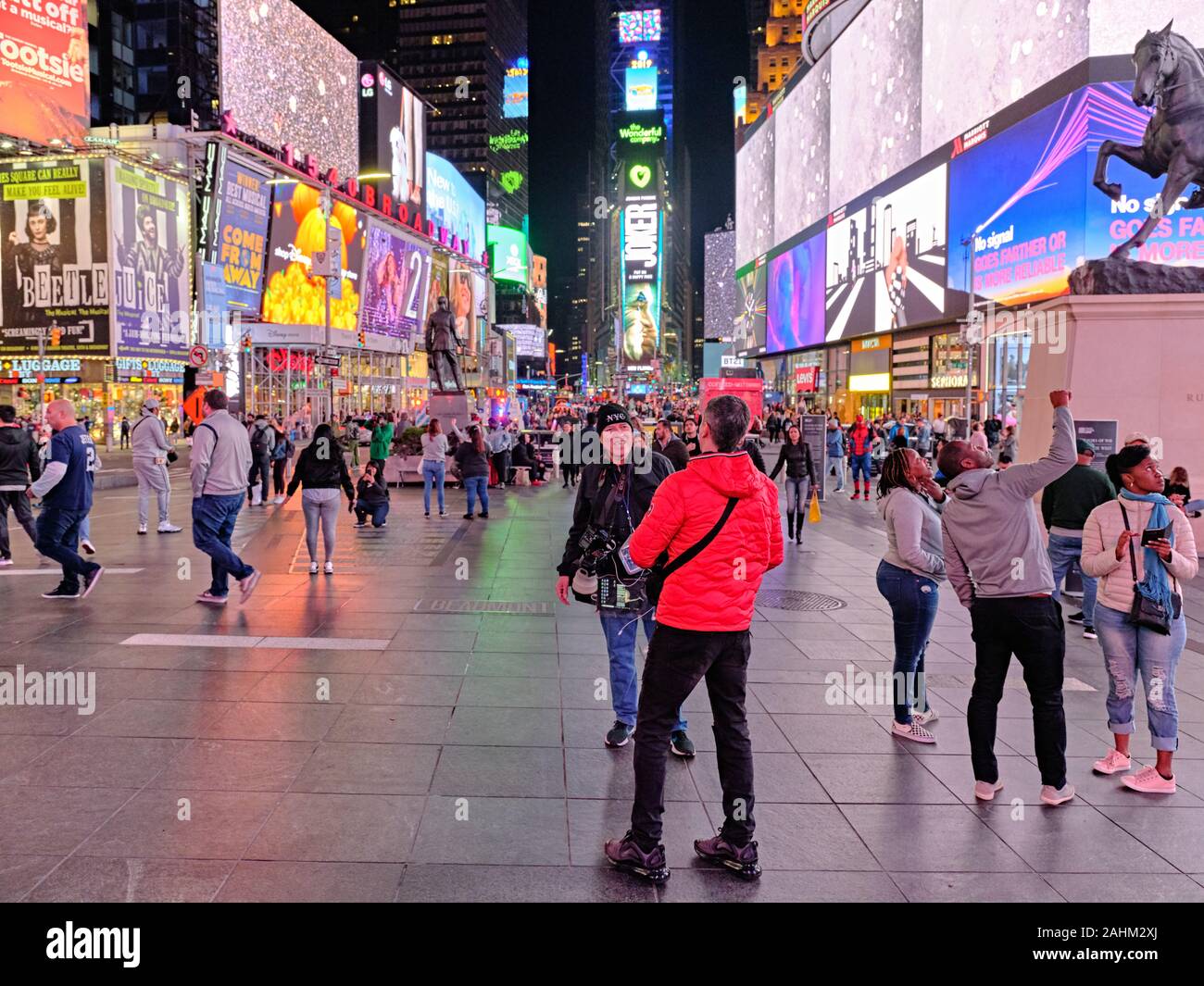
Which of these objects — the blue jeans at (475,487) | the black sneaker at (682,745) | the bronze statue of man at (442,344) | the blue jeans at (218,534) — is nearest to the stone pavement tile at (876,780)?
the black sneaker at (682,745)

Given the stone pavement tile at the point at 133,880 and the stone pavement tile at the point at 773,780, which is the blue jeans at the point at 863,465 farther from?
the stone pavement tile at the point at 133,880

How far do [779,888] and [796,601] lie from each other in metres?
6.36

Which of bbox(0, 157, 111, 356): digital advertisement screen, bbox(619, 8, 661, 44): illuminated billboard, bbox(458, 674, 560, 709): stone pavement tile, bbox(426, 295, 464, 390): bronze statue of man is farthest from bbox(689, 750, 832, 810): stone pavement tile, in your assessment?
bbox(619, 8, 661, 44): illuminated billboard

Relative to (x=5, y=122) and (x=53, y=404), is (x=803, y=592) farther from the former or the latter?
(x=5, y=122)

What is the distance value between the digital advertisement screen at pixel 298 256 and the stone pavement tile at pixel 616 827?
49.3 metres

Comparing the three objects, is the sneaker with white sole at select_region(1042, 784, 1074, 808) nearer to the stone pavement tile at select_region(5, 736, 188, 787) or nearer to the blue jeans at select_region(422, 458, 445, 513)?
the stone pavement tile at select_region(5, 736, 188, 787)

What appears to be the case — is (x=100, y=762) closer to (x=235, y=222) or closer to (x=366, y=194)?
(x=235, y=222)

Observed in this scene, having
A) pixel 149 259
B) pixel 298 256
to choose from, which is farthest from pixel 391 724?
pixel 298 256

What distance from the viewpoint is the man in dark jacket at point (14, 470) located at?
36.4 feet

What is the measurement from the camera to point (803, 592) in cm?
1052

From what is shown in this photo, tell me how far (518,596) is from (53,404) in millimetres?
4877

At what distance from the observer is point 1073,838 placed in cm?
432

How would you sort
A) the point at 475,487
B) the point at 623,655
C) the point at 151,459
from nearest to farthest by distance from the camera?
the point at 623,655 < the point at 151,459 < the point at 475,487

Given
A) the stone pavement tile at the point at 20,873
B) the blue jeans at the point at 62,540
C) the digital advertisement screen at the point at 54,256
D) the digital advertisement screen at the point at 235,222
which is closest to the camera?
the stone pavement tile at the point at 20,873
